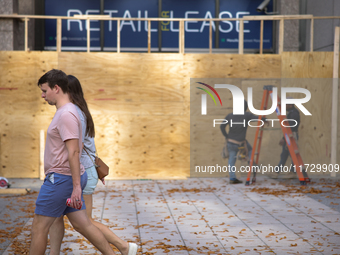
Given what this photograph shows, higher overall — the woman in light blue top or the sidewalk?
the woman in light blue top

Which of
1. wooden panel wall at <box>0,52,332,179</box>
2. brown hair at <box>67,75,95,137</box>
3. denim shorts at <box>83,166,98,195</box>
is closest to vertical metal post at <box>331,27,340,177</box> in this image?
wooden panel wall at <box>0,52,332,179</box>

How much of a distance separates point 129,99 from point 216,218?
4.79 meters

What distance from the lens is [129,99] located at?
10.5 meters

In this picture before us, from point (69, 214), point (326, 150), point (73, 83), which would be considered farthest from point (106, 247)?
point (326, 150)

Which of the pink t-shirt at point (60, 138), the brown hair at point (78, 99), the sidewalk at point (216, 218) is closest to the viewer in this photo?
the pink t-shirt at point (60, 138)

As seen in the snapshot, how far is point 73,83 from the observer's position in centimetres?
387

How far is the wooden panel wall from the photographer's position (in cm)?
1027

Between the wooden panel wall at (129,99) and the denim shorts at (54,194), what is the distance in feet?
23.1

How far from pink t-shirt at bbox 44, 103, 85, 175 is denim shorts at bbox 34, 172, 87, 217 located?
6 centimetres

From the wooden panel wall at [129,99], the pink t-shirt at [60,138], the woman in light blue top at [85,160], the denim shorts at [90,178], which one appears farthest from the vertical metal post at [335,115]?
the pink t-shirt at [60,138]

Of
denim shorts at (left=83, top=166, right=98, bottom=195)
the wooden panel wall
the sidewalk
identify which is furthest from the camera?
the wooden panel wall

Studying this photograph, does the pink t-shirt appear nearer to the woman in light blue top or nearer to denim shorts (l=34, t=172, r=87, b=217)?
denim shorts (l=34, t=172, r=87, b=217)

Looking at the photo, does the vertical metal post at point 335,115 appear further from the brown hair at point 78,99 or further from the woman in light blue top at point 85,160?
the brown hair at point 78,99

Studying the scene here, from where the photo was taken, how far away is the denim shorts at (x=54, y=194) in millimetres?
3387
